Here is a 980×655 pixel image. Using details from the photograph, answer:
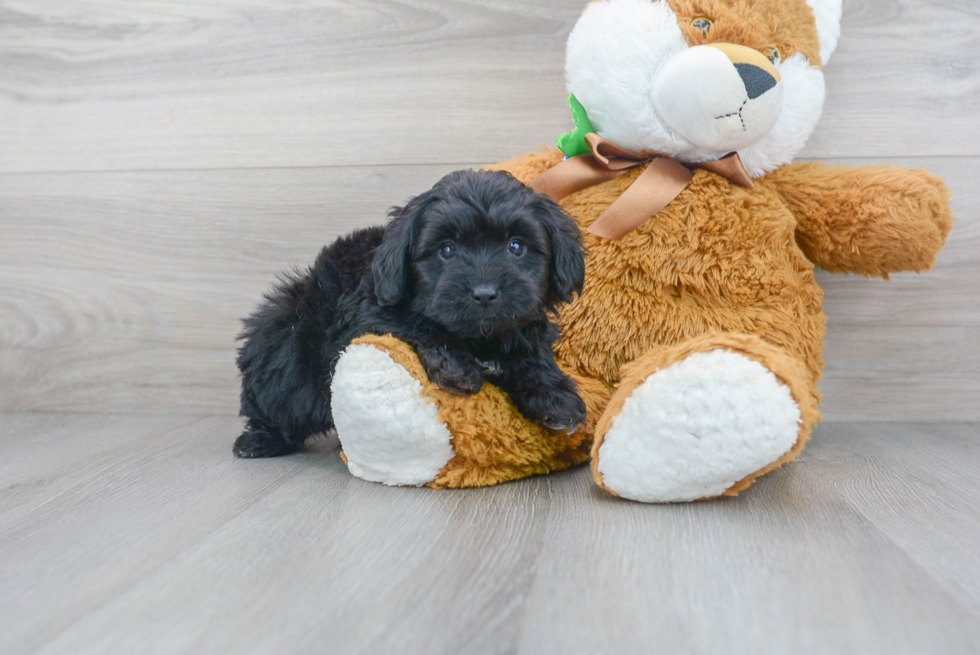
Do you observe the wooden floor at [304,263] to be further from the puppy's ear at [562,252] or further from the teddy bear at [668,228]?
the puppy's ear at [562,252]

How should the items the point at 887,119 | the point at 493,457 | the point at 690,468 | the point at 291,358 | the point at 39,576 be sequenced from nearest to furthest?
the point at 39,576 < the point at 690,468 < the point at 493,457 < the point at 291,358 < the point at 887,119

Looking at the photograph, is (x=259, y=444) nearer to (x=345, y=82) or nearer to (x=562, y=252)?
(x=562, y=252)

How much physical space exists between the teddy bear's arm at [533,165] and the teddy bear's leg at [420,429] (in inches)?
20.1

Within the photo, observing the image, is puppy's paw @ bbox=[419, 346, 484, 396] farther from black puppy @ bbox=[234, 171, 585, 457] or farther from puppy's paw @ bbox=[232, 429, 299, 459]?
puppy's paw @ bbox=[232, 429, 299, 459]

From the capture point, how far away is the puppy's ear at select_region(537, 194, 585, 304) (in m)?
1.19

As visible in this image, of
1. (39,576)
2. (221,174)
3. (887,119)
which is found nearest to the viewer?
(39,576)

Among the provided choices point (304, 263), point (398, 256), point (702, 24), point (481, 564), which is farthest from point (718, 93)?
point (304, 263)

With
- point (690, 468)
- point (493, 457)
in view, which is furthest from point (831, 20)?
point (493, 457)

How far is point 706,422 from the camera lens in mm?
1035

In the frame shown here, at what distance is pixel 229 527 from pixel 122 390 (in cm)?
112

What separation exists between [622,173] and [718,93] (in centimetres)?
26

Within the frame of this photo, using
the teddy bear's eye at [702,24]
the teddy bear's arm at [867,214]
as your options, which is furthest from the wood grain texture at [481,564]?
the teddy bear's eye at [702,24]

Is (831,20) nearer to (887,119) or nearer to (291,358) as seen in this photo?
(887,119)

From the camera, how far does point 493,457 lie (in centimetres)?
122
